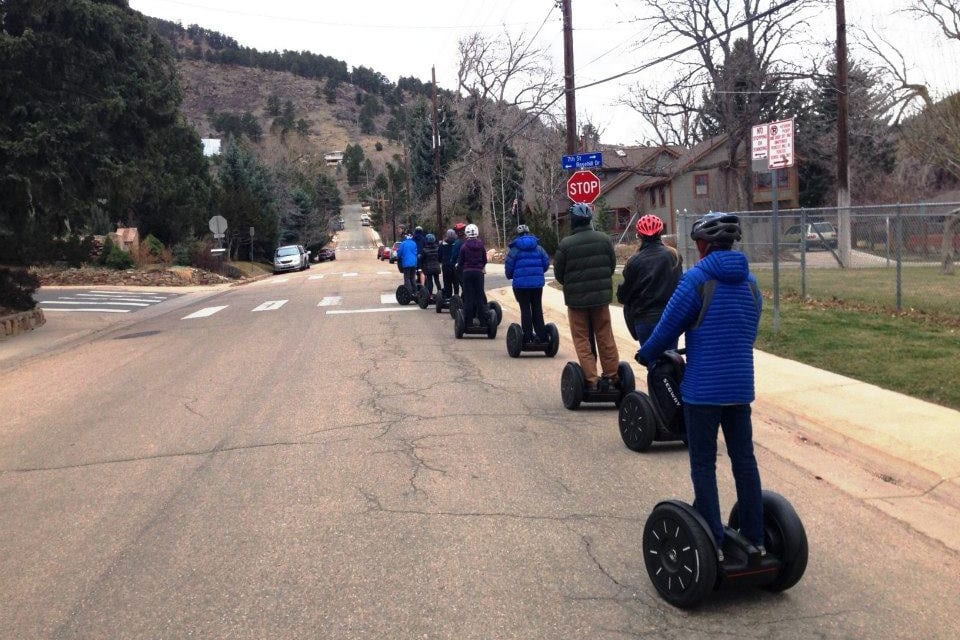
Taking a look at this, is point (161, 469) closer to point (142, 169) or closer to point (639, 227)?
point (639, 227)

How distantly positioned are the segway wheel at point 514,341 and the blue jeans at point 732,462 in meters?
8.16

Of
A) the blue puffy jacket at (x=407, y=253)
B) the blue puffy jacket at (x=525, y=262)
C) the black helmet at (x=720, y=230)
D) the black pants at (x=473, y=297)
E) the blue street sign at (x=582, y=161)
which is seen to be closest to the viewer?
the black helmet at (x=720, y=230)

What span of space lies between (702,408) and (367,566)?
2.11 meters

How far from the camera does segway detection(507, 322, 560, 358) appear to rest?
12594mm

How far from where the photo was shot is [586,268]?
28.9 ft

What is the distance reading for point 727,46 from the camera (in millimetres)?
37656

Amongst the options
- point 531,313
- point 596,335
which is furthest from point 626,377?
point 531,313

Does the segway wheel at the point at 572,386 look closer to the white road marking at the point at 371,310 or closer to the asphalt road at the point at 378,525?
the asphalt road at the point at 378,525

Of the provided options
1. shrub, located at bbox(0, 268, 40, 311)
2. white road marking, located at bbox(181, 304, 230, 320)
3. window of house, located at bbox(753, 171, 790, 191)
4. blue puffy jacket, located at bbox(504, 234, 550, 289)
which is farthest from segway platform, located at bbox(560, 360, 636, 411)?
window of house, located at bbox(753, 171, 790, 191)

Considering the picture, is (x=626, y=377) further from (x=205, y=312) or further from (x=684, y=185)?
(x=684, y=185)

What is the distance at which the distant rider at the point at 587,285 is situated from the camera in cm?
880

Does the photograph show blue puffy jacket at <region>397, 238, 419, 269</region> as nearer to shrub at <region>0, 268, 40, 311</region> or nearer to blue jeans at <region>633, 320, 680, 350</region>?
shrub at <region>0, 268, 40, 311</region>

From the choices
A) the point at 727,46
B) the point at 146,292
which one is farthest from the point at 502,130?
the point at 146,292

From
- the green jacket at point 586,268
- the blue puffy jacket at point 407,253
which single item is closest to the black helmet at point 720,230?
the green jacket at point 586,268
